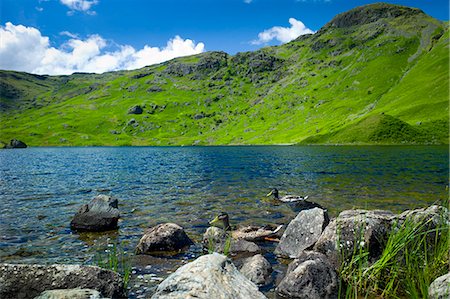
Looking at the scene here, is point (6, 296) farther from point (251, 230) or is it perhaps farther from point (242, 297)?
point (251, 230)

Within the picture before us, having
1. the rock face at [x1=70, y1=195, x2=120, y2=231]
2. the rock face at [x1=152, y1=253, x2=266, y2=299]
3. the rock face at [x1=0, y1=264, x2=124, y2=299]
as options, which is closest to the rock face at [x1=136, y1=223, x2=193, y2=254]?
the rock face at [x1=70, y1=195, x2=120, y2=231]

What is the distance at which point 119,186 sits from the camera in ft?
146

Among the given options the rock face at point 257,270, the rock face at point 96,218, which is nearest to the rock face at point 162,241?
the rock face at point 257,270

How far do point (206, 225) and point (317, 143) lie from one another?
151236mm

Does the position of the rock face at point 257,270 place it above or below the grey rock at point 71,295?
below

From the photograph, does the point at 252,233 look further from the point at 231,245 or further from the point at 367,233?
the point at 367,233

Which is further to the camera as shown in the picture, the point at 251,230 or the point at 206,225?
the point at 206,225

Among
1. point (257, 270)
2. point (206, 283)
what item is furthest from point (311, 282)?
point (206, 283)

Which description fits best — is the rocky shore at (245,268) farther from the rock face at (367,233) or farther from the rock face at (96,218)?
the rock face at (96,218)

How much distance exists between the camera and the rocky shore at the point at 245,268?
7.92m

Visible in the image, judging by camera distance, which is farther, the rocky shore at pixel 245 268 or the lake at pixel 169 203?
the lake at pixel 169 203

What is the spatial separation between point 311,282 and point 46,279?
898 cm

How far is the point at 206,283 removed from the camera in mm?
7523

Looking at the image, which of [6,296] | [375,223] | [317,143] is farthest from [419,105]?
[6,296]
